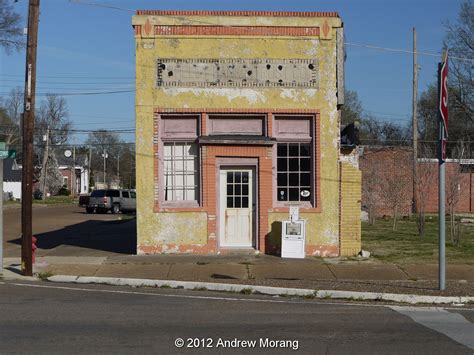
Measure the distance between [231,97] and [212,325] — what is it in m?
8.65

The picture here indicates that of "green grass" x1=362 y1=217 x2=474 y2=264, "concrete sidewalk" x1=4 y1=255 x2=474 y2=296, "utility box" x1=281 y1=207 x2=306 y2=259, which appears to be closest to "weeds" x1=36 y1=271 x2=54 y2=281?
"concrete sidewalk" x1=4 y1=255 x2=474 y2=296

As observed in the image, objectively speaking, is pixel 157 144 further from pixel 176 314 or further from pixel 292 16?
pixel 176 314

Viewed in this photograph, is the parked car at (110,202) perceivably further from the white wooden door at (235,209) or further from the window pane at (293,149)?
the window pane at (293,149)

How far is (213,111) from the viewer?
15984mm

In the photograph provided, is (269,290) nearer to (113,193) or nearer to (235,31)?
(235,31)

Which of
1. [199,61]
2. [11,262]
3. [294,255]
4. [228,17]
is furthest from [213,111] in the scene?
[11,262]

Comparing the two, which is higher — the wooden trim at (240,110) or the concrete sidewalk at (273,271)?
the wooden trim at (240,110)

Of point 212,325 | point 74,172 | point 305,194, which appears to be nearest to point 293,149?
point 305,194

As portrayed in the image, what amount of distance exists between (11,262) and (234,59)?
7.67 m

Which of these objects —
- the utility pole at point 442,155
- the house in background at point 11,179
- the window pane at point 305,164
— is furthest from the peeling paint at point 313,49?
the house in background at point 11,179

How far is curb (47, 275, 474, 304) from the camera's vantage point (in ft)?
35.3

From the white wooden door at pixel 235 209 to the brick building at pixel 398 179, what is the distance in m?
10.3

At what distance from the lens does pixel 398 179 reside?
107 feet

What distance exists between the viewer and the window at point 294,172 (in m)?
16.3
